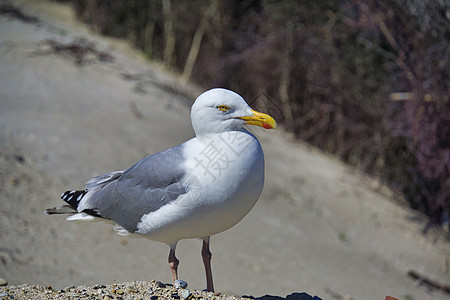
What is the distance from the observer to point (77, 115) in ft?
22.4

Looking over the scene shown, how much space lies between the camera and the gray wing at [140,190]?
10.7 feet

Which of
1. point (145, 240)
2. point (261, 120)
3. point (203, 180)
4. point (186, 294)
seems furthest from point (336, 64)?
point (186, 294)

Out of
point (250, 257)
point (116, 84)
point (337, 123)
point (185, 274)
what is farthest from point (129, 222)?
point (337, 123)

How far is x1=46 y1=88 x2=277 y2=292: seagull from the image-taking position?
9.93 ft

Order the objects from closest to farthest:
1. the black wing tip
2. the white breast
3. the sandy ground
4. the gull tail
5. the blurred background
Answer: the white breast, the gull tail, the black wing tip, the sandy ground, the blurred background

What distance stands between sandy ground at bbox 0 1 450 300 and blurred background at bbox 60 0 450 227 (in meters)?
0.48

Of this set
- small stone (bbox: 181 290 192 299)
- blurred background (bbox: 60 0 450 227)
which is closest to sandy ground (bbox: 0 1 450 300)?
blurred background (bbox: 60 0 450 227)

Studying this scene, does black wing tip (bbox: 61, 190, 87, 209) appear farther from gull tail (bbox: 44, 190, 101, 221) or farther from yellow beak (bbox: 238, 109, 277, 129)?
yellow beak (bbox: 238, 109, 277, 129)

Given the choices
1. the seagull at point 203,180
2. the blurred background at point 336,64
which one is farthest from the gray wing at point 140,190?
the blurred background at point 336,64

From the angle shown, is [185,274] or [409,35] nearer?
[185,274]

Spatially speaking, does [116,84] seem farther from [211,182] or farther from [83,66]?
[211,182]

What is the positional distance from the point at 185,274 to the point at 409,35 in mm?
4469

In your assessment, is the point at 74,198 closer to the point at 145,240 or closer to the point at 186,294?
the point at 186,294

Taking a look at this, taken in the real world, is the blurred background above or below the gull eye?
below
